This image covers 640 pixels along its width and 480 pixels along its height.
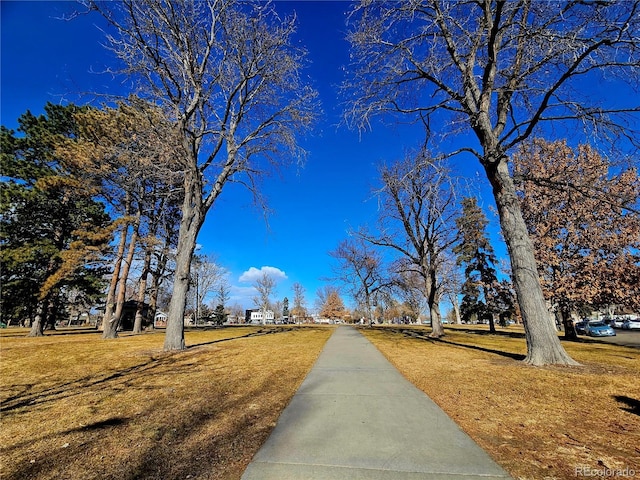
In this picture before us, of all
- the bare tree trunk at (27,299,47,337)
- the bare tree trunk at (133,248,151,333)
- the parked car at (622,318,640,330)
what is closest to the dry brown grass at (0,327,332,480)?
the bare tree trunk at (133,248,151,333)

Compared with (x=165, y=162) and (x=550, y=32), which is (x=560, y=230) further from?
(x=165, y=162)

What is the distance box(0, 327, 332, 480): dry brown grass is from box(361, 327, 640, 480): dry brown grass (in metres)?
2.48

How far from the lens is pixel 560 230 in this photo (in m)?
16.6

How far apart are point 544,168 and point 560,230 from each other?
3822mm

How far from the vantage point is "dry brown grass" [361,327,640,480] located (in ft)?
8.73

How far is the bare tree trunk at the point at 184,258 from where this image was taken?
1006cm

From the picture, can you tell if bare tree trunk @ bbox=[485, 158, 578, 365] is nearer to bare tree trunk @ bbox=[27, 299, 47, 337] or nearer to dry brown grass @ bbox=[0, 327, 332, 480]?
→ dry brown grass @ bbox=[0, 327, 332, 480]

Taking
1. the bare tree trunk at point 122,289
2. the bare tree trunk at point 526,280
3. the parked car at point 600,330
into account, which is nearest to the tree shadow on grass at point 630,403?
the bare tree trunk at point 526,280

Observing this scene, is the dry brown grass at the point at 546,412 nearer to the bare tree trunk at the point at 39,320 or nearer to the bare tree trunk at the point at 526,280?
the bare tree trunk at the point at 526,280

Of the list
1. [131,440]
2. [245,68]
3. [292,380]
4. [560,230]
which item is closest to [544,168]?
[560,230]

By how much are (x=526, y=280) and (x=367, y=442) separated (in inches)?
245

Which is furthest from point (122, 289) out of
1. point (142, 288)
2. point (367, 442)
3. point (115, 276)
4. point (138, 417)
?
point (367, 442)

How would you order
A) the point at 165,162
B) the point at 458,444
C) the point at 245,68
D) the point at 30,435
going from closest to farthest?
the point at 458,444 → the point at 30,435 → the point at 165,162 → the point at 245,68

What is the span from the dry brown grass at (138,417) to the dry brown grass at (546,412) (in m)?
2.48
